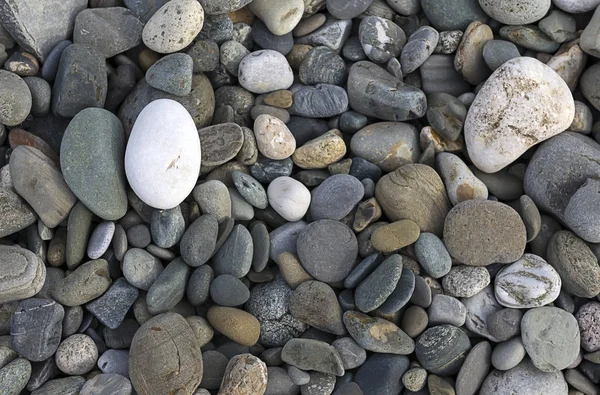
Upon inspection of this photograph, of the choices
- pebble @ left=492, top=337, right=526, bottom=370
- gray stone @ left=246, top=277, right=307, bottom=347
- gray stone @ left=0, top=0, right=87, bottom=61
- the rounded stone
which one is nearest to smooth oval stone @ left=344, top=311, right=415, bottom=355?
gray stone @ left=246, top=277, right=307, bottom=347

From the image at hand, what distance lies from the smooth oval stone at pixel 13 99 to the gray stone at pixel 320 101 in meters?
1.09

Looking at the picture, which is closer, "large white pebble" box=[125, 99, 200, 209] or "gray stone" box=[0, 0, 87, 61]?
"large white pebble" box=[125, 99, 200, 209]

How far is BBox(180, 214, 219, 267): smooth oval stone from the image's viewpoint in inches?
89.5

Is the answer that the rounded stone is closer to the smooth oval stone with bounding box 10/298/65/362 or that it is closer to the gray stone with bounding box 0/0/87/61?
the smooth oval stone with bounding box 10/298/65/362

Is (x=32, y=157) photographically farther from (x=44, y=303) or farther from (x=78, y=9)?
(x=78, y=9)

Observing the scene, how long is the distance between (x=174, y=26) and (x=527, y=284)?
67.9 inches

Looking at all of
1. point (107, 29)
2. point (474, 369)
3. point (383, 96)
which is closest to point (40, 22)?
point (107, 29)

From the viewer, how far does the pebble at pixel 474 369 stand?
2.20m

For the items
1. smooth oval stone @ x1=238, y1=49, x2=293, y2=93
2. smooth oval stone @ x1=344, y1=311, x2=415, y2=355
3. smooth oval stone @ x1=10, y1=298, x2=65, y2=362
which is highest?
smooth oval stone @ x1=238, y1=49, x2=293, y2=93

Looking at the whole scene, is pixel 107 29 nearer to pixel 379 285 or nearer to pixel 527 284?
pixel 379 285

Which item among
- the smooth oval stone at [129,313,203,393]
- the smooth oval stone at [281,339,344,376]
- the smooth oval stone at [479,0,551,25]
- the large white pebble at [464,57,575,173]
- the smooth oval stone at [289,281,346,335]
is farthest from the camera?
the smooth oval stone at [479,0,551,25]

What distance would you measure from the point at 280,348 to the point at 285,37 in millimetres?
1363

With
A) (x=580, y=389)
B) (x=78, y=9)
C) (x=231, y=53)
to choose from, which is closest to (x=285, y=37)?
(x=231, y=53)

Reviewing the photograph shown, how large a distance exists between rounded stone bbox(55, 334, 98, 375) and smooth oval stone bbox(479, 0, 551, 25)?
214cm
